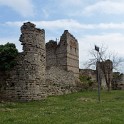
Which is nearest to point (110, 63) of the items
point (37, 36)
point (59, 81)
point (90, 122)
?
point (59, 81)

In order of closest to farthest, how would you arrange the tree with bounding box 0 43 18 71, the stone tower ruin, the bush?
the tree with bounding box 0 43 18 71 < the bush < the stone tower ruin

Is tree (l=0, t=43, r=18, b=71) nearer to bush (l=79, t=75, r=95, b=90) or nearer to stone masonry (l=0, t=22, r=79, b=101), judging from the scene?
stone masonry (l=0, t=22, r=79, b=101)

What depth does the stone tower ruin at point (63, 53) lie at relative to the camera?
149 ft

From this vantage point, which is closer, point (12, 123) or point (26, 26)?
point (12, 123)

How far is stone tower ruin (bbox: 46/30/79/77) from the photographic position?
45.4 m

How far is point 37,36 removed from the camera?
27094 millimetres

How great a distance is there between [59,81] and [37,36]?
992 centimetres

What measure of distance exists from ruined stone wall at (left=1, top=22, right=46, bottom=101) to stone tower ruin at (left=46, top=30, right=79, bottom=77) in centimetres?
1814

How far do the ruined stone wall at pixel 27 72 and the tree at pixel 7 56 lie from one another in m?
0.42

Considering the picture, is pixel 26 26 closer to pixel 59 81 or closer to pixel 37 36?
pixel 37 36

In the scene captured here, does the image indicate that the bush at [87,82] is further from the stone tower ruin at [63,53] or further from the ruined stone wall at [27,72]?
the ruined stone wall at [27,72]

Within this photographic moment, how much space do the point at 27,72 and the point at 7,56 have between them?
175 cm

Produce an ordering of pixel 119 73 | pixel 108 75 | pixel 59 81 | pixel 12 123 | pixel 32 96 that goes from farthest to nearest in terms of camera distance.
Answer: pixel 119 73
pixel 108 75
pixel 59 81
pixel 32 96
pixel 12 123

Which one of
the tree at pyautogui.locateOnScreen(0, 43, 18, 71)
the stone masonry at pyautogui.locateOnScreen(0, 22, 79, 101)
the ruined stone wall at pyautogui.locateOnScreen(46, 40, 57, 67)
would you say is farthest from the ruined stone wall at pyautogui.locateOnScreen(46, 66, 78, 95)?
the tree at pyautogui.locateOnScreen(0, 43, 18, 71)
